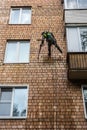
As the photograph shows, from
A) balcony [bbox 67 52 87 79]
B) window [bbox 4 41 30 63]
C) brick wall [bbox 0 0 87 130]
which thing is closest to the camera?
brick wall [bbox 0 0 87 130]

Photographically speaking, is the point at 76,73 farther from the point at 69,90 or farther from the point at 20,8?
the point at 20,8

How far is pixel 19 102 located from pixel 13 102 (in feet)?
0.92

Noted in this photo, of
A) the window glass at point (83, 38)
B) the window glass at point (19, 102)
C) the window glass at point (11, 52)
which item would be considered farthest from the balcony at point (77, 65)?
the window glass at point (11, 52)

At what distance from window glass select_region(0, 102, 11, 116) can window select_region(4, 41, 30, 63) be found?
2.73m

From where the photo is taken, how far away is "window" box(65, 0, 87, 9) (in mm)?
14258

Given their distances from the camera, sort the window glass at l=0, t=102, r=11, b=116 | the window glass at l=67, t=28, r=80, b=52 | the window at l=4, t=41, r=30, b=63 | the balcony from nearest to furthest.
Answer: the window glass at l=0, t=102, r=11, b=116 → the balcony → the window glass at l=67, t=28, r=80, b=52 → the window at l=4, t=41, r=30, b=63

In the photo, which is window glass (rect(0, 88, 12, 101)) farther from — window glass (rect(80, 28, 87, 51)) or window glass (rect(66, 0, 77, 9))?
window glass (rect(66, 0, 77, 9))

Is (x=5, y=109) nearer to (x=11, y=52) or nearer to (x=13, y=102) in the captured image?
(x=13, y=102)

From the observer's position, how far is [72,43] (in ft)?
→ 40.6

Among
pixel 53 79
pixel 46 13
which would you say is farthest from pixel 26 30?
pixel 53 79

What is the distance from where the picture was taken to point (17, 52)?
13.2 metres

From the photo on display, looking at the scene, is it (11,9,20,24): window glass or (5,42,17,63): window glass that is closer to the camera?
(5,42,17,63): window glass

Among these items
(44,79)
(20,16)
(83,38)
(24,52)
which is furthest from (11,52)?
(83,38)

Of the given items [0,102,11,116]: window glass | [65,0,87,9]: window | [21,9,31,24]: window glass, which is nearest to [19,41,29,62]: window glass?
[21,9,31,24]: window glass
